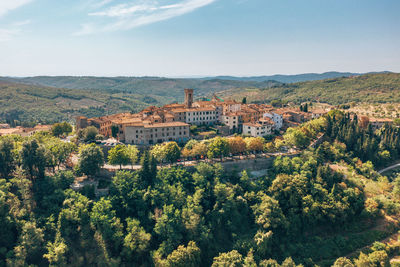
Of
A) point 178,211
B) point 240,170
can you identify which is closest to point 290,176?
point 240,170

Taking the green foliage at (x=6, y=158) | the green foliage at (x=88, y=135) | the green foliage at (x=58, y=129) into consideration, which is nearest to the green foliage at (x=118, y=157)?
the green foliage at (x=88, y=135)

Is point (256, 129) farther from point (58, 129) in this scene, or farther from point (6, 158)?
point (6, 158)

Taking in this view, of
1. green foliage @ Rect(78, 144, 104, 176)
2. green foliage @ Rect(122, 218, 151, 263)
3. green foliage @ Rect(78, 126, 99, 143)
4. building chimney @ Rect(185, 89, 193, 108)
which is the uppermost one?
building chimney @ Rect(185, 89, 193, 108)

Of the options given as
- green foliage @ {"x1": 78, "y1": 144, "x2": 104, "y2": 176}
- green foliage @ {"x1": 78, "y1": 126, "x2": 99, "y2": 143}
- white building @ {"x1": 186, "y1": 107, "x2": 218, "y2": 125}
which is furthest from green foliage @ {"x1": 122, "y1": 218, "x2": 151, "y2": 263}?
white building @ {"x1": 186, "y1": 107, "x2": 218, "y2": 125}

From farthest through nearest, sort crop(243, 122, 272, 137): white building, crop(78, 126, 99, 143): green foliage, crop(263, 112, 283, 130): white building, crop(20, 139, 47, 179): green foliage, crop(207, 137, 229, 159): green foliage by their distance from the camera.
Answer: crop(263, 112, 283, 130): white building
crop(243, 122, 272, 137): white building
crop(78, 126, 99, 143): green foliage
crop(207, 137, 229, 159): green foliage
crop(20, 139, 47, 179): green foliage

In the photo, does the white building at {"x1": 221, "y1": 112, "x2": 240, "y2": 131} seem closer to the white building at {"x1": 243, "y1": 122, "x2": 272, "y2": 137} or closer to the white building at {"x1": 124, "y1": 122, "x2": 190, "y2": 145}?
the white building at {"x1": 243, "y1": 122, "x2": 272, "y2": 137}

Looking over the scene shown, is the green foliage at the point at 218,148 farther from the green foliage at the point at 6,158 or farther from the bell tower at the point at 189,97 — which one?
the green foliage at the point at 6,158

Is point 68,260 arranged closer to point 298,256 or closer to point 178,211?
point 178,211
